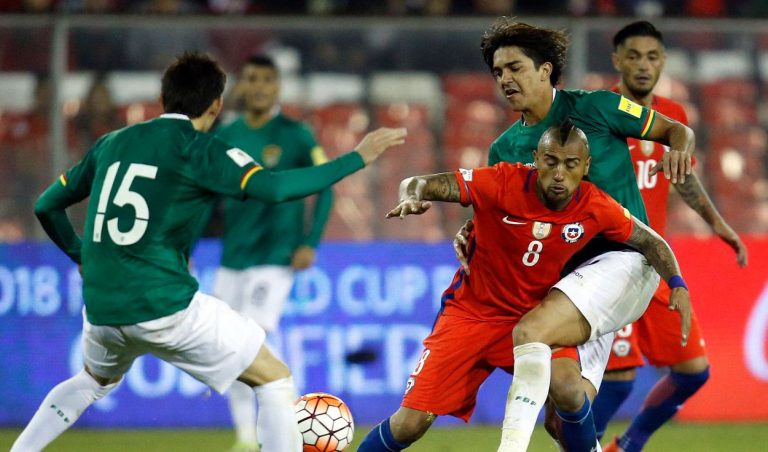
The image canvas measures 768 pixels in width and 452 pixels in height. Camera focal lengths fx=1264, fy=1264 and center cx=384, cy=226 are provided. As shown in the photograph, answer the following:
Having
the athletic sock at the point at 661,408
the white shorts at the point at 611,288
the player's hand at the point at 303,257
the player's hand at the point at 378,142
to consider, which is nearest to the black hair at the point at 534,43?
the player's hand at the point at 378,142

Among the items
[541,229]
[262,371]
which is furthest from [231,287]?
[541,229]

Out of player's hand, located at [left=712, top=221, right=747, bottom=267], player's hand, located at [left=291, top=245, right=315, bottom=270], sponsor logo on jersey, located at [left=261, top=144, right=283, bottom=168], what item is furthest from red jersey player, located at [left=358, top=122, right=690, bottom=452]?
sponsor logo on jersey, located at [left=261, top=144, right=283, bottom=168]

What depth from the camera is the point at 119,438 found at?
866 cm

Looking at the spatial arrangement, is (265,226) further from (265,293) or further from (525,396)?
(525,396)

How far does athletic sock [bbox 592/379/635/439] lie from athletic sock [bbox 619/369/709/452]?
0.58 feet

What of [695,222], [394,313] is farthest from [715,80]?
[394,313]

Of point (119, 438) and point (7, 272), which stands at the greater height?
point (7, 272)

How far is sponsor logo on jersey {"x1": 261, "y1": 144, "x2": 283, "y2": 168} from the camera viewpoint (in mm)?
8211

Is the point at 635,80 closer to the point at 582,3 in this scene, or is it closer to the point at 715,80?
the point at 715,80

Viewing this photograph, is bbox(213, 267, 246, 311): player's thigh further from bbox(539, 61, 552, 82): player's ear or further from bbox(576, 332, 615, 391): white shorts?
bbox(539, 61, 552, 82): player's ear

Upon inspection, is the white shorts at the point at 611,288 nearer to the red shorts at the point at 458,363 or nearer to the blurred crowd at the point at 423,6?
the red shorts at the point at 458,363

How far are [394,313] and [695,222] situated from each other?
8.33 ft

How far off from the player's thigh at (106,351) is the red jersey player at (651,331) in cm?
254

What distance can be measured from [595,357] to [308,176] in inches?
62.9
